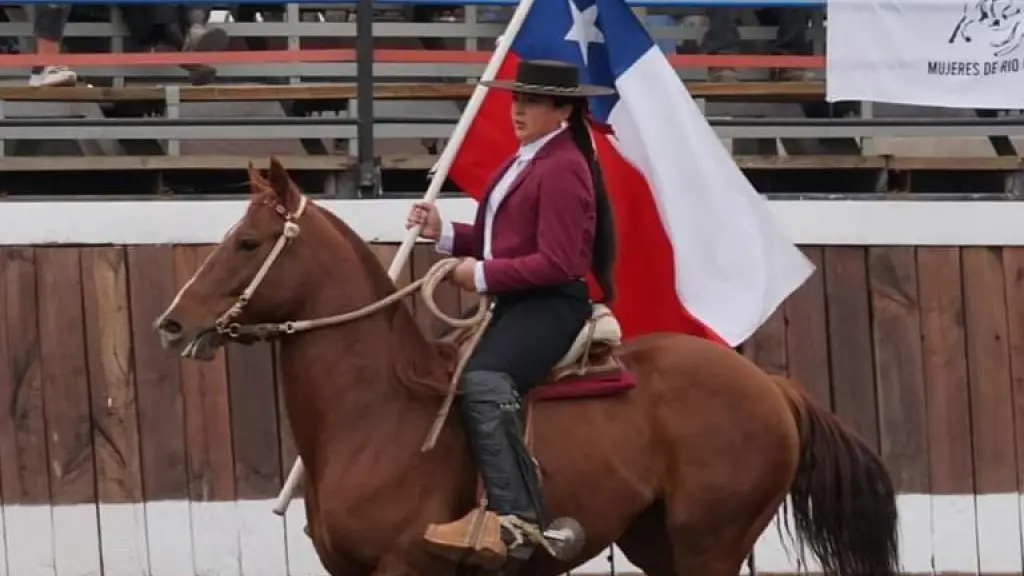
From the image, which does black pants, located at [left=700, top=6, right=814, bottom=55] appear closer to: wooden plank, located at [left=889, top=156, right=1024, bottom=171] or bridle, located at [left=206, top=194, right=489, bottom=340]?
wooden plank, located at [left=889, top=156, right=1024, bottom=171]

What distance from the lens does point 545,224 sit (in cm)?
545

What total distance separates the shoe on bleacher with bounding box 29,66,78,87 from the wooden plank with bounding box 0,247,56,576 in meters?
1.61

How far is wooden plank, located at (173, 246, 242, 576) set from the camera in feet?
25.2

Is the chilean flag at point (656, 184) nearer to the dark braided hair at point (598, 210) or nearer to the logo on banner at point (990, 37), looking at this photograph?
the dark braided hair at point (598, 210)

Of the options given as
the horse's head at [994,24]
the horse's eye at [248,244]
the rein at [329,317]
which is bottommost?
the rein at [329,317]

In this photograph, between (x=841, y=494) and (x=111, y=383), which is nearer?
(x=841, y=494)

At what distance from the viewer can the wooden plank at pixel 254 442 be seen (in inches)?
303

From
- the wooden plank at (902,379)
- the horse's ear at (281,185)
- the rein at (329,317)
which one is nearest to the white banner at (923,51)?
the wooden plank at (902,379)

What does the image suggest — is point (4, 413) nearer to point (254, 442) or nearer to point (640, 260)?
point (254, 442)

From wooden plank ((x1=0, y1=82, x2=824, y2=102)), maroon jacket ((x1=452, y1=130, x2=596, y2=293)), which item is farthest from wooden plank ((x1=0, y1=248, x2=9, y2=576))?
maroon jacket ((x1=452, y1=130, x2=596, y2=293))

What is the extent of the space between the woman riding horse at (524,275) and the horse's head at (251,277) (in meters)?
0.54

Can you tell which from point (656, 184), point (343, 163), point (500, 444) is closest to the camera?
point (500, 444)

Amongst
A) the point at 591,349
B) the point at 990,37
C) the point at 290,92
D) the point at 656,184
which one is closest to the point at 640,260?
the point at 656,184

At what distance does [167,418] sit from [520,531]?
2782 mm
